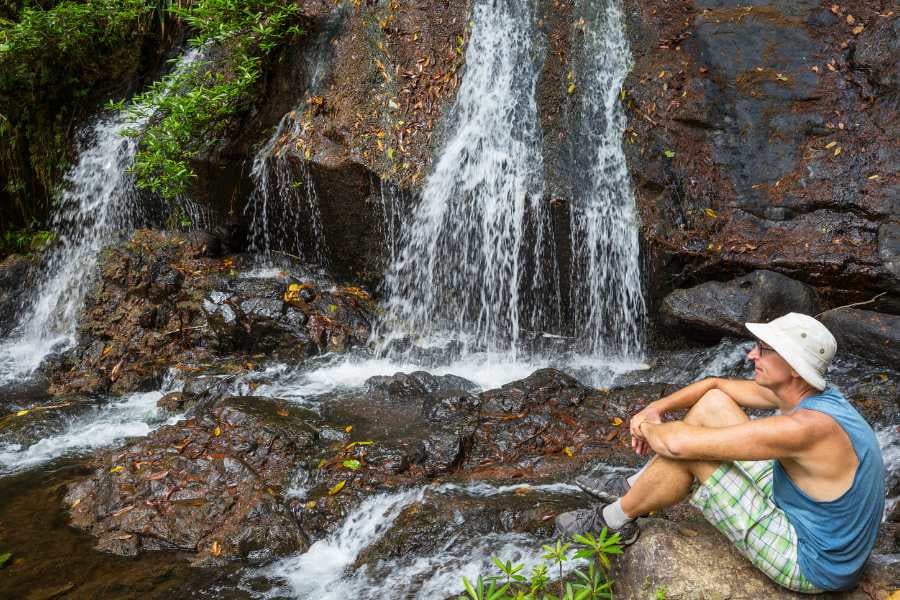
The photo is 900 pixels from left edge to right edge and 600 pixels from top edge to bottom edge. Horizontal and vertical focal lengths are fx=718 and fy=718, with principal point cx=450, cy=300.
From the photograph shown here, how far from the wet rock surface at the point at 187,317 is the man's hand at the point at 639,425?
4.84m

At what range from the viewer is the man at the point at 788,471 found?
301 centimetres

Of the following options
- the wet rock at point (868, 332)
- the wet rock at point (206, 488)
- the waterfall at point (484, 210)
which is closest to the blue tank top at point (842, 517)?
the wet rock at point (206, 488)

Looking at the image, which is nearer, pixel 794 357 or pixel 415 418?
pixel 794 357

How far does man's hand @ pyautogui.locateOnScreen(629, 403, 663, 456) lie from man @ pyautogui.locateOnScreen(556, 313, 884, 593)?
111mm

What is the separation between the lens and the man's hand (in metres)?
3.65

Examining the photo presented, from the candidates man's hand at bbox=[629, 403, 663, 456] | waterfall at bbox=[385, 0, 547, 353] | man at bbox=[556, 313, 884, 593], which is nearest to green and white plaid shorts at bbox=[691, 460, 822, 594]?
man at bbox=[556, 313, 884, 593]

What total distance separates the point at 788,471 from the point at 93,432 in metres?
6.00

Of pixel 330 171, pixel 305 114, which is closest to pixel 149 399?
pixel 330 171

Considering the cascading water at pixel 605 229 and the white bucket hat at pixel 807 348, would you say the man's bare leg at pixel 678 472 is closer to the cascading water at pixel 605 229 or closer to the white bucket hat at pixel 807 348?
the white bucket hat at pixel 807 348

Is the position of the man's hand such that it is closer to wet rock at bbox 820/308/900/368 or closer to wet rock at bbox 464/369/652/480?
wet rock at bbox 464/369/652/480

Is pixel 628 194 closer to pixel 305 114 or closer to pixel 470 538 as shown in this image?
pixel 305 114

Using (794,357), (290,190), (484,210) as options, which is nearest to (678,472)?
(794,357)

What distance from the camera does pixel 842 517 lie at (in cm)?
305

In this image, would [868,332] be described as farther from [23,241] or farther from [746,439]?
[23,241]
